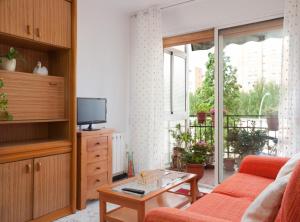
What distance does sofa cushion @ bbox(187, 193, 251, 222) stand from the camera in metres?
1.68

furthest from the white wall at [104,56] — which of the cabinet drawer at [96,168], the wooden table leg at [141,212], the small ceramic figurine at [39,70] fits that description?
the wooden table leg at [141,212]

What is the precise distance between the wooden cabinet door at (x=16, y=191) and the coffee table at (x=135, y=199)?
2.32ft

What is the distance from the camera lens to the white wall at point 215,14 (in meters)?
3.14

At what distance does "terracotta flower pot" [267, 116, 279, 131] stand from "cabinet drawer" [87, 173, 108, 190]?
2.16m

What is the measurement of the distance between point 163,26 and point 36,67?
2102 mm

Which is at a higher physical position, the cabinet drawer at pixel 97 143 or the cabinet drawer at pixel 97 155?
the cabinet drawer at pixel 97 143

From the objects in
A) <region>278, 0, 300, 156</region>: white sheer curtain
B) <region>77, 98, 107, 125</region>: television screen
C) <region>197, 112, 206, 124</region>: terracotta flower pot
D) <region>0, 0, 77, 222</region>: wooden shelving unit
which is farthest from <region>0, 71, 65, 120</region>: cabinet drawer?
<region>197, 112, 206, 124</region>: terracotta flower pot

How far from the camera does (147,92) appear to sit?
390cm

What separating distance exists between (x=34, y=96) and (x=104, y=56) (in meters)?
1.52

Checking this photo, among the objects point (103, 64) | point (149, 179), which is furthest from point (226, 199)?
point (103, 64)

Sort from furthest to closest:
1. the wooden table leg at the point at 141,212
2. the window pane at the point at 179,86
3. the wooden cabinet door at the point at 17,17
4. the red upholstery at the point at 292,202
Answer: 1. the window pane at the point at 179,86
2. the wooden cabinet door at the point at 17,17
3. the wooden table leg at the point at 141,212
4. the red upholstery at the point at 292,202

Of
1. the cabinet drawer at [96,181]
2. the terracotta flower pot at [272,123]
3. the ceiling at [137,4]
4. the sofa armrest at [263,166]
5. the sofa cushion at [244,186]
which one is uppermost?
the ceiling at [137,4]

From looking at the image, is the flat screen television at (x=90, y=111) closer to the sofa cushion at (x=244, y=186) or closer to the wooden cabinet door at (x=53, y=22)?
the wooden cabinet door at (x=53, y=22)

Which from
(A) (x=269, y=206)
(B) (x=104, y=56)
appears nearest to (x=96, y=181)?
(B) (x=104, y=56)
